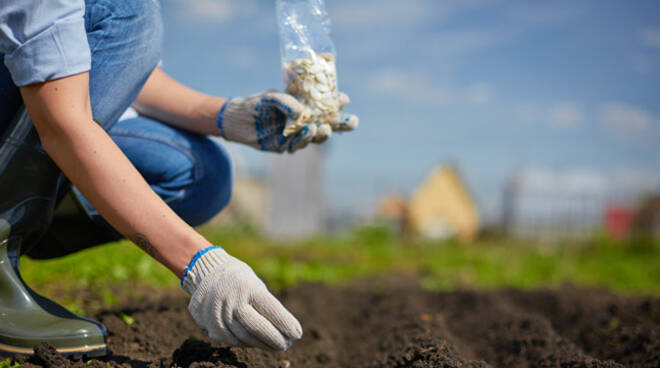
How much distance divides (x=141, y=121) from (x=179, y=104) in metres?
0.13

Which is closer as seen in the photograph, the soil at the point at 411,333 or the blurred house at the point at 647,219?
the soil at the point at 411,333

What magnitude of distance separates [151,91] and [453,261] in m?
4.29

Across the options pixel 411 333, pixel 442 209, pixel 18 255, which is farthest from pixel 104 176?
pixel 442 209

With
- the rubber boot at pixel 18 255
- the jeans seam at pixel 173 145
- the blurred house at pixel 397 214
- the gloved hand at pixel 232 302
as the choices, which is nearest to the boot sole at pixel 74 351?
the rubber boot at pixel 18 255

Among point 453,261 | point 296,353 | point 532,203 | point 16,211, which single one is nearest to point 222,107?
point 16,211

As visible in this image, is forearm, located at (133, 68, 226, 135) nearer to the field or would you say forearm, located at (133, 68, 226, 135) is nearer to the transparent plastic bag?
the transparent plastic bag

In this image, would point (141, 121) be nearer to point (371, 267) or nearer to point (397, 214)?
point (371, 267)

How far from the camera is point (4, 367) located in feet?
3.93

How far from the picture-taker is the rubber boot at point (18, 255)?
4.17 ft

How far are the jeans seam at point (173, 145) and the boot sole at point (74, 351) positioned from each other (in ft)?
1.96

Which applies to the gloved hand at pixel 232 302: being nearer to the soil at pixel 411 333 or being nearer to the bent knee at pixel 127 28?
the soil at pixel 411 333

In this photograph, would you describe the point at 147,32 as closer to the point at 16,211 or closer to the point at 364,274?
the point at 16,211

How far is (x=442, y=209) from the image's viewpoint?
31.4 feet

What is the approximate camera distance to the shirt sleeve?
3.51ft
